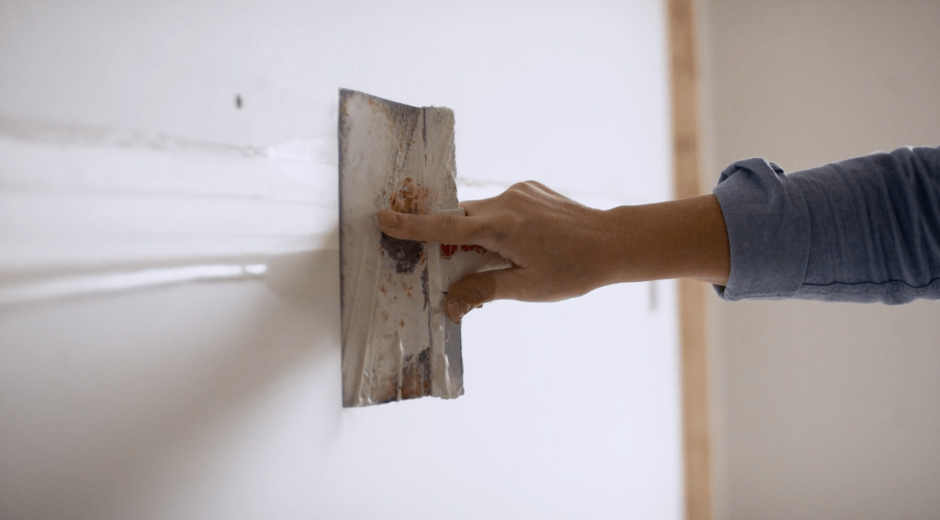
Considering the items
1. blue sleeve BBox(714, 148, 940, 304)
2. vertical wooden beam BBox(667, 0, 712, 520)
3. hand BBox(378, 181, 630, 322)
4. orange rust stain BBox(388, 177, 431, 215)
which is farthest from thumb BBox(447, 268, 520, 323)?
vertical wooden beam BBox(667, 0, 712, 520)

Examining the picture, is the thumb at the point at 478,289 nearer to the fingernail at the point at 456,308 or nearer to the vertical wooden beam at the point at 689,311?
the fingernail at the point at 456,308

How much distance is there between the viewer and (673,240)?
76cm

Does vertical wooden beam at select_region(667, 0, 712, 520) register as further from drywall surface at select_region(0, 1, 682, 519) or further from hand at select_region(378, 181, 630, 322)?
hand at select_region(378, 181, 630, 322)

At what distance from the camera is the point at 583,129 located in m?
1.38

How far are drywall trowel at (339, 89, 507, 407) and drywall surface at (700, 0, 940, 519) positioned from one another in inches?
57.6

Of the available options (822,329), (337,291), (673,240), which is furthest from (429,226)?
(822,329)

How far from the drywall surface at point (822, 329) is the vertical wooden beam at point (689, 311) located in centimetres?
9

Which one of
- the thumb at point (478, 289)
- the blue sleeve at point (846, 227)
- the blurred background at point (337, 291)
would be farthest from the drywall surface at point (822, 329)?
the thumb at point (478, 289)

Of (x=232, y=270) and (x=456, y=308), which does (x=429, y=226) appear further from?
(x=232, y=270)

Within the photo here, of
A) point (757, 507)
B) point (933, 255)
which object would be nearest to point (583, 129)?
point (933, 255)

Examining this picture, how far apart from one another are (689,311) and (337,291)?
142 centimetres

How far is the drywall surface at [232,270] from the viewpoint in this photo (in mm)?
515

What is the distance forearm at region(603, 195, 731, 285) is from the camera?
75 centimetres

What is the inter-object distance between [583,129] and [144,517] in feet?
3.90
